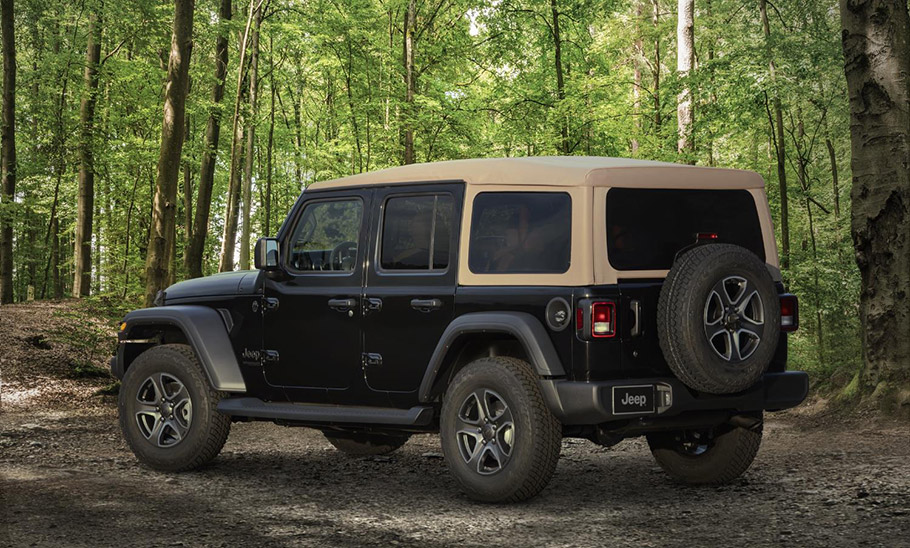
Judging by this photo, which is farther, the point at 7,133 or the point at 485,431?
the point at 7,133

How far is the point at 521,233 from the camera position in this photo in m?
6.34

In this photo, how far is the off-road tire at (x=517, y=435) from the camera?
5.97m

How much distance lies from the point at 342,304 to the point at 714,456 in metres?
2.80

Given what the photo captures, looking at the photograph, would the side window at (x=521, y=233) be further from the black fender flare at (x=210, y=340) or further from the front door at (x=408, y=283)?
the black fender flare at (x=210, y=340)

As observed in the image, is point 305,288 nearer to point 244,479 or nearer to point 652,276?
point 244,479

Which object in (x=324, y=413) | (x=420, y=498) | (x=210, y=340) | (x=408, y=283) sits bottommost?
(x=420, y=498)

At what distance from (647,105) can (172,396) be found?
63.2 ft

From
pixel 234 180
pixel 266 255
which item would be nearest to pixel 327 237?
pixel 266 255

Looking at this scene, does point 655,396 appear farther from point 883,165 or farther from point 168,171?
point 168,171

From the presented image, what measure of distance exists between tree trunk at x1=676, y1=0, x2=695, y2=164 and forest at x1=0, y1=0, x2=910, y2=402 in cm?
4

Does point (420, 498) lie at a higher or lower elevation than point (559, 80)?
lower

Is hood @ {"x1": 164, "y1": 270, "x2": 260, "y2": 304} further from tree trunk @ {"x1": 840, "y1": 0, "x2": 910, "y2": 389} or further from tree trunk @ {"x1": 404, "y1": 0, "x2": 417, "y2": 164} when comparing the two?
tree trunk @ {"x1": 404, "y1": 0, "x2": 417, "y2": 164}

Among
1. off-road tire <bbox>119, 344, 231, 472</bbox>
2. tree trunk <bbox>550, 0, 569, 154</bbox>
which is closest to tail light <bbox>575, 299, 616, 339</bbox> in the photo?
off-road tire <bbox>119, 344, 231, 472</bbox>

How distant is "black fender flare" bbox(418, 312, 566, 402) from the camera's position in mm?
5926
